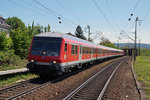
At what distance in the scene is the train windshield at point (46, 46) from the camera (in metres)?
10.5

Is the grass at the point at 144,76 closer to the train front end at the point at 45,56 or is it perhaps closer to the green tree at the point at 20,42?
the train front end at the point at 45,56

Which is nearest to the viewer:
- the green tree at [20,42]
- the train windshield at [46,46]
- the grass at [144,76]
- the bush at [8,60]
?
the grass at [144,76]

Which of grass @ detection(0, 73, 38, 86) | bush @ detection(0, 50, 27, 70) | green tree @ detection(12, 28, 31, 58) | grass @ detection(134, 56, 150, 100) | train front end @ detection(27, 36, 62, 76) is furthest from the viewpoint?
green tree @ detection(12, 28, 31, 58)

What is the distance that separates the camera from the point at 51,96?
7.46 m

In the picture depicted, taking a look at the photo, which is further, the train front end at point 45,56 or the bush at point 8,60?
the bush at point 8,60

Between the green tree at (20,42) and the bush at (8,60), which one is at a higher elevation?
the green tree at (20,42)

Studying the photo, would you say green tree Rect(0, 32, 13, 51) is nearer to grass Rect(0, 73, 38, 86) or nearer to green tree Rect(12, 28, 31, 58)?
green tree Rect(12, 28, 31, 58)

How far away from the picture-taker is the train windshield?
10.5 metres

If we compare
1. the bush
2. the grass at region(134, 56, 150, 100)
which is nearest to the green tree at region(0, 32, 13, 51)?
the bush

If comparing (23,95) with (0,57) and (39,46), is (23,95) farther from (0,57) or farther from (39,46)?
(0,57)

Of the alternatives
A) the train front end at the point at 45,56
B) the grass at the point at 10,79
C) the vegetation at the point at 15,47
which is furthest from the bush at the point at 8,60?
the train front end at the point at 45,56

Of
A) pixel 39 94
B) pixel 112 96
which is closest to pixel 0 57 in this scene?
pixel 39 94

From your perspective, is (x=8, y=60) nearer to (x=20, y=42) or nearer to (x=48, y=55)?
(x=20, y=42)

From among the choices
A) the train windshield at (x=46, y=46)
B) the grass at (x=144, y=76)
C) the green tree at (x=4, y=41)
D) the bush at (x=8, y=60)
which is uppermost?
the green tree at (x=4, y=41)
